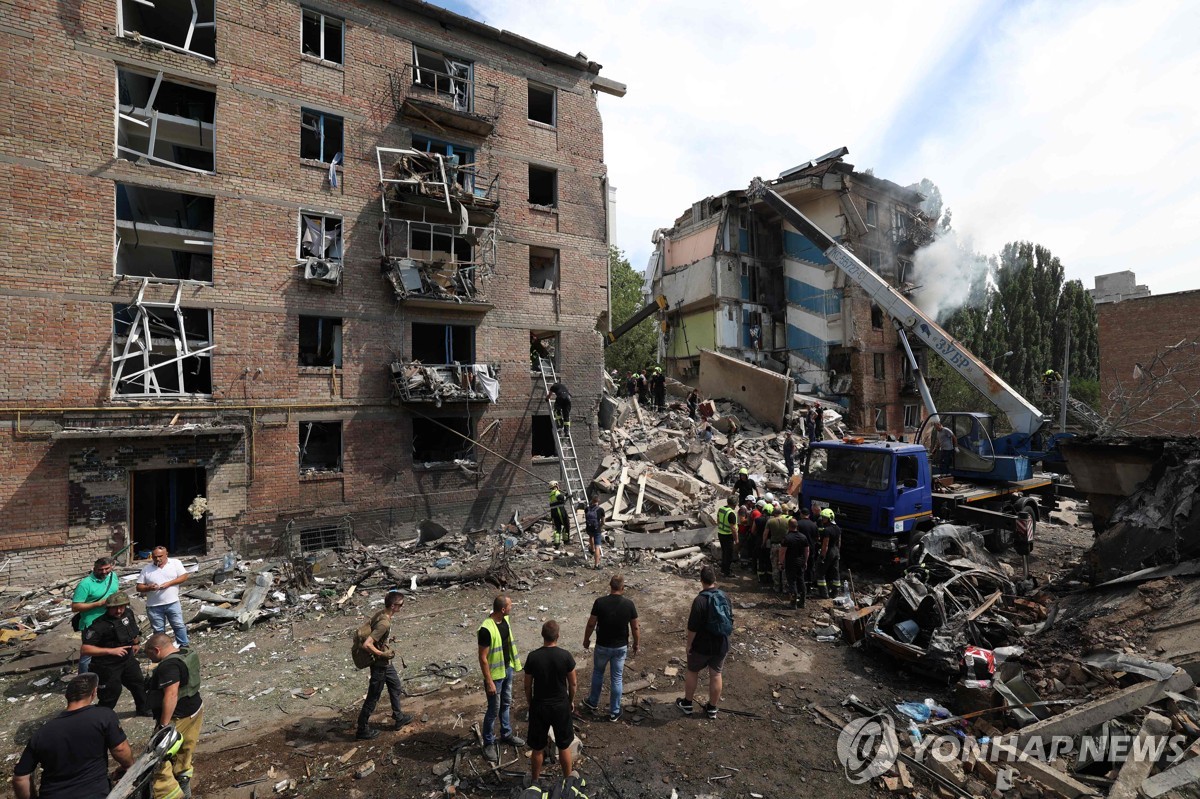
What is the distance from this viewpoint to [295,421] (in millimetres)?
13055

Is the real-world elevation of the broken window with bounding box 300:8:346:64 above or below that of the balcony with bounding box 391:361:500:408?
above

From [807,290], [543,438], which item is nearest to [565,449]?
[543,438]

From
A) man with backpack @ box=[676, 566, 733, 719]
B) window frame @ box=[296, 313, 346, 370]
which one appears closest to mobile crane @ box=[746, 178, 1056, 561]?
man with backpack @ box=[676, 566, 733, 719]

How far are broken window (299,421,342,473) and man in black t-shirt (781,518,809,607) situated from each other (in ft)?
36.6

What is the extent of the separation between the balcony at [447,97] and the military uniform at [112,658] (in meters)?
13.7

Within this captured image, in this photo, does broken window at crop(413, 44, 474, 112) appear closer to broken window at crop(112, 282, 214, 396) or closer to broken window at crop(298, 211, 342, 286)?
broken window at crop(298, 211, 342, 286)

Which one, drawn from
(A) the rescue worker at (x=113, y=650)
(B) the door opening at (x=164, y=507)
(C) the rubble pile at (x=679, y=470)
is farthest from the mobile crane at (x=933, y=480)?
(B) the door opening at (x=164, y=507)

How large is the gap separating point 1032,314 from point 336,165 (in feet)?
128

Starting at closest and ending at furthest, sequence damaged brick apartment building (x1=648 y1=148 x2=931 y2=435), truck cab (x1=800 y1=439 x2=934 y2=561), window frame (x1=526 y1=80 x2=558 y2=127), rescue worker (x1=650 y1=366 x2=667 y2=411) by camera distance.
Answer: truck cab (x1=800 y1=439 x2=934 y2=561) → window frame (x1=526 y1=80 x2=558 y2=127) → rescue worker (x1=650 y1=366 x2=667 y2=411) → damaged brick apartment building (x1=648 y1=148 x2=931 y2=435)

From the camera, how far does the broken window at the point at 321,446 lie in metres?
13.6

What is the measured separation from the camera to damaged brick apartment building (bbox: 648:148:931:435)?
27.6 meters

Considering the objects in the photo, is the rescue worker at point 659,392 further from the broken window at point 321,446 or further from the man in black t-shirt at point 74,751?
the man in black t-shirt at point 74,751

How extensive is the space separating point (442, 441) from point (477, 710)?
10.6 m

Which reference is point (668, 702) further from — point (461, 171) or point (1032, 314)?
point (1032, 314)
